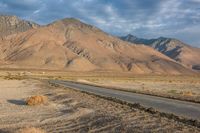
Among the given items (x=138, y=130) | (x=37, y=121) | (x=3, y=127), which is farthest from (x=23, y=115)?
(x=138, y=130)

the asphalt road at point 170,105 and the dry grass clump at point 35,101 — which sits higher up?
the asphalt road at point 170,105

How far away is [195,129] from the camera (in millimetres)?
14984

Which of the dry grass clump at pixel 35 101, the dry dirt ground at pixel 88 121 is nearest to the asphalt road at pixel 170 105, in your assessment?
the dry dirt ground at pixel 88 121

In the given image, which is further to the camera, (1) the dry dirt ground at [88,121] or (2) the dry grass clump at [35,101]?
(2) the dry grass clump at [35,101]

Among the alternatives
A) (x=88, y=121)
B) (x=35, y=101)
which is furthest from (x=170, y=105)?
(x=88, y=121)

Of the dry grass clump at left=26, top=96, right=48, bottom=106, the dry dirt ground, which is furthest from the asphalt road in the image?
the dry grass clump at left=26, top=96, right=48, bottom=106

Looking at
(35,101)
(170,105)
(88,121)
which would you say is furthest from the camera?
(35,101)

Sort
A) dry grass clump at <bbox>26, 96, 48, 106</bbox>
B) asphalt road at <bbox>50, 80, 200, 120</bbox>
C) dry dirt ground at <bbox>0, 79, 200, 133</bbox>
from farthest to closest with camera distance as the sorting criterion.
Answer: dry grass clump at <bbox>26, 96, 48, 106</bbox>, asphalt road at <bbox>50, 80, 200, 120</bbox>, dry dirt ground at <bbox>0, 79, 200, 133</bbox>

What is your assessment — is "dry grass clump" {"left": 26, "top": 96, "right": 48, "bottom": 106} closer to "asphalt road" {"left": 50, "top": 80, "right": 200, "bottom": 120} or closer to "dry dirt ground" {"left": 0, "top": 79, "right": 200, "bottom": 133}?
"dry dirt ground" {"left": 0, "top": 79, "right": 200, "bottom": 133}

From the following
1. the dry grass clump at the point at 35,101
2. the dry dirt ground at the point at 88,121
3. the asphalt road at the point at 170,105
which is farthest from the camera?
the dry grass clump at the point at 35,101

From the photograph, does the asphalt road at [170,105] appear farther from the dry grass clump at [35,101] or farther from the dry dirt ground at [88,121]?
the dry grass clump at [35,101]

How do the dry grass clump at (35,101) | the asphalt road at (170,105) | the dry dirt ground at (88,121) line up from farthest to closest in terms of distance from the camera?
the dry grass clump at (35,101), the asphalt road at (170,105), the dry dirt ground at (88,121)

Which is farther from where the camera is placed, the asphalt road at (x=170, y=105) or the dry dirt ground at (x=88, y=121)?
the asphalt road at (x=170, y=105)

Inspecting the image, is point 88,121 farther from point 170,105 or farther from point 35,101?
point 35,101
